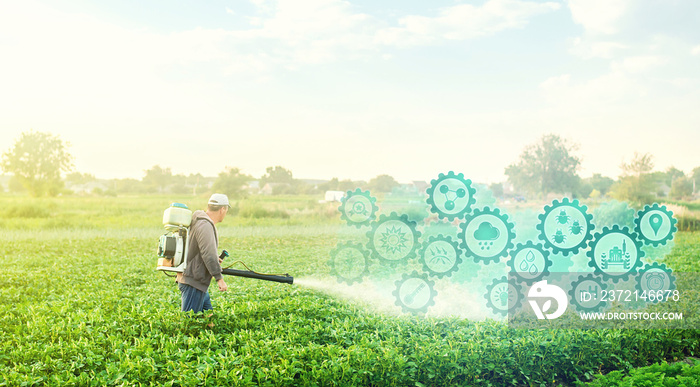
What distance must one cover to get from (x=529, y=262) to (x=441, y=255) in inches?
53.6

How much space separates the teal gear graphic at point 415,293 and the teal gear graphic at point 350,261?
633mm

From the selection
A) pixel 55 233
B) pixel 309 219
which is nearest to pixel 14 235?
pixel 55 233

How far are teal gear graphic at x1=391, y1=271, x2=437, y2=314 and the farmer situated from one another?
9.51ft

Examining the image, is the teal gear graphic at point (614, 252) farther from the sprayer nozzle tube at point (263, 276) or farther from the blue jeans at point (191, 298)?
the blue jeans at point (191, 298)

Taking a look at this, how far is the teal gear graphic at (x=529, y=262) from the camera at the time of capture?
24.6 feet

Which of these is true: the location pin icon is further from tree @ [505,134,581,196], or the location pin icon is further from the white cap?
tree @ [505,134,581,196]

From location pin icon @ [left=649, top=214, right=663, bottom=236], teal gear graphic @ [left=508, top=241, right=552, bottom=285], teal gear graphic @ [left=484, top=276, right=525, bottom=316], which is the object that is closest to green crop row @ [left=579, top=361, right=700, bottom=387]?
teal gear graphic @ [left=484, top=276, right=525, bottom=316]

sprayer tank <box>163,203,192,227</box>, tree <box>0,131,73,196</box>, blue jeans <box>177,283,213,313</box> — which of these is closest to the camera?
sprayer tank <box>163,203,192,227</box>

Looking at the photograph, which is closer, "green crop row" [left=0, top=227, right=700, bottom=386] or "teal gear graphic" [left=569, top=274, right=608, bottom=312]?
"green crop row" [left=0, top=227, right=700, bottom=386]

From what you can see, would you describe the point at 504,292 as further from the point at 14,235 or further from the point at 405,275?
the point at 14,235

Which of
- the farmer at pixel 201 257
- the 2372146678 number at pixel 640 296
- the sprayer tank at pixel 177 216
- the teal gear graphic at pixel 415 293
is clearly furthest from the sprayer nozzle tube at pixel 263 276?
the 2372146678 number at pixel 640 296

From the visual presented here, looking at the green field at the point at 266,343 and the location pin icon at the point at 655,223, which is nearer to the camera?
the green field at the point at 266,343

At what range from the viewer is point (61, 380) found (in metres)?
4.13

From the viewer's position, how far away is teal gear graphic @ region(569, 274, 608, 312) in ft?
25.5
